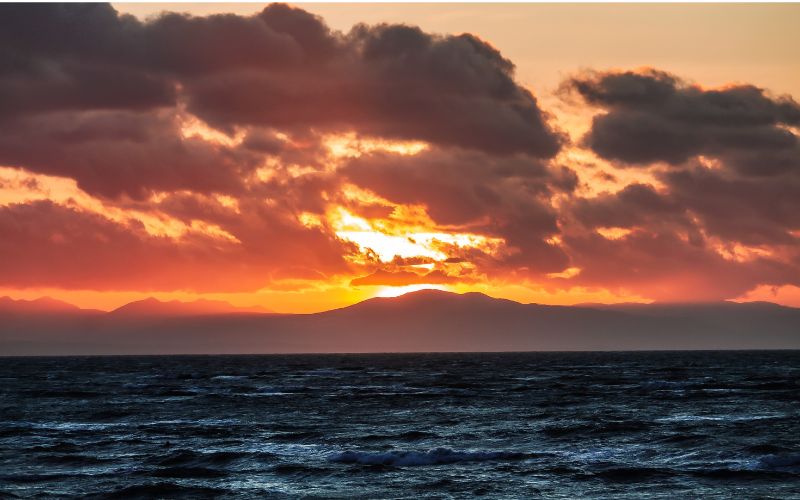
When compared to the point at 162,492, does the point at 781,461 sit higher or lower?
higher

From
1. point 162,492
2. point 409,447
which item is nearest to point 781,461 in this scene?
point 409,447

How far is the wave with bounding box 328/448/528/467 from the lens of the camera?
42.1 metres

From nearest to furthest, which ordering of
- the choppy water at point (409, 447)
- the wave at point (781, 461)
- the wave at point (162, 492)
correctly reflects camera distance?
the wave at point (162, 492) → the choppy water at point (409, 447) → the wave at point (781, 461)

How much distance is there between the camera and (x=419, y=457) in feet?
140

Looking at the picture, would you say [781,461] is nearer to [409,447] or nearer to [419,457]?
[419,457]

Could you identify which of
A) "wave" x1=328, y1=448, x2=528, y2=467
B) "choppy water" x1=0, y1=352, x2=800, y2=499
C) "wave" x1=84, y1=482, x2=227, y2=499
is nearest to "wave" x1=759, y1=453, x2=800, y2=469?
"choppy water" x1=0, y1=352, x2=800, y2=499

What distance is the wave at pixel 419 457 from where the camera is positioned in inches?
1658

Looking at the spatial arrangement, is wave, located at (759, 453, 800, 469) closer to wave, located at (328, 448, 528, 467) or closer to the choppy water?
the choppy water

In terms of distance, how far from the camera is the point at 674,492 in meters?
34.2

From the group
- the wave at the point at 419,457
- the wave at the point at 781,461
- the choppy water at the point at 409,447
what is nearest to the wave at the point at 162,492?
the choppy water at the point at 409,447

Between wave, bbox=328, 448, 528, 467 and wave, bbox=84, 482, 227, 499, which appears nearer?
wave, bbox=84, 482, 227, 499

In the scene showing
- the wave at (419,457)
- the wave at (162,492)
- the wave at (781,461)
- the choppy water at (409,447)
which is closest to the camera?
the wave at (162,492)

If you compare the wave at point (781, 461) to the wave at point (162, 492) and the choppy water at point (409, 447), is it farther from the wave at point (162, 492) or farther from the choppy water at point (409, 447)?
the wave at point (162, 492)

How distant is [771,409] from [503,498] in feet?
135
